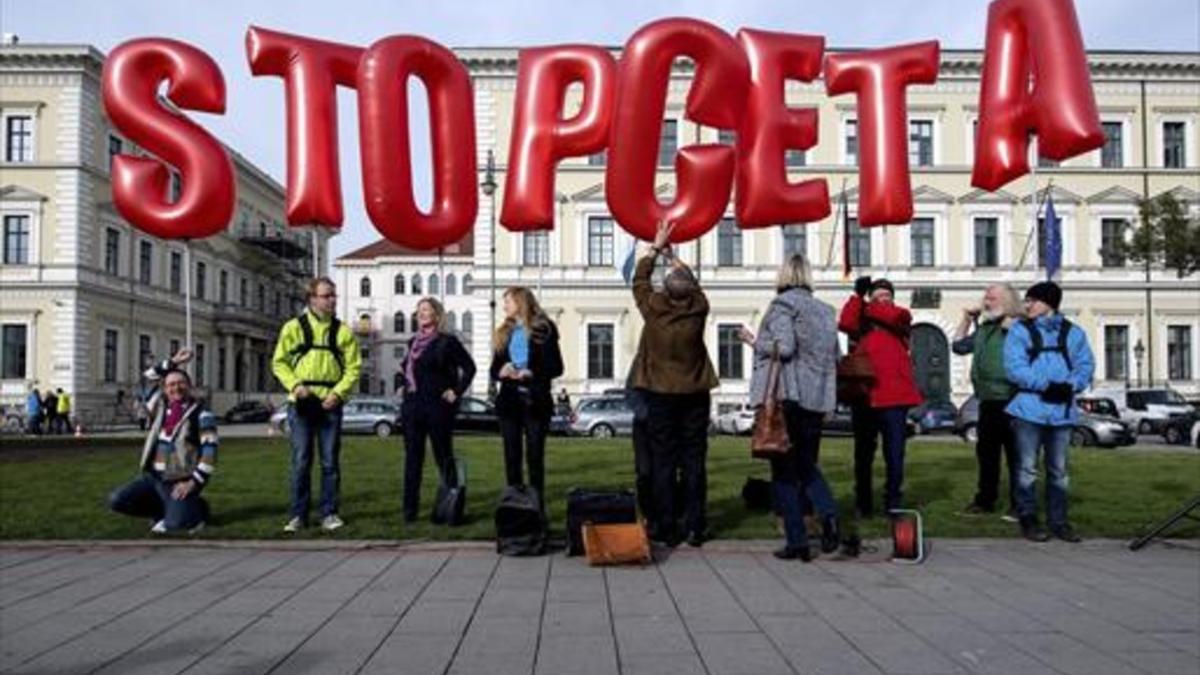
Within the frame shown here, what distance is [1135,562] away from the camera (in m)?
6.91

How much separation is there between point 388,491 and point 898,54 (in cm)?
643

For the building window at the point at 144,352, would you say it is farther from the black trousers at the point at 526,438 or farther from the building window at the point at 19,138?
the black trousers at the point at 526,438

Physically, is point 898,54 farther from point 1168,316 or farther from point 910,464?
point 1168,316

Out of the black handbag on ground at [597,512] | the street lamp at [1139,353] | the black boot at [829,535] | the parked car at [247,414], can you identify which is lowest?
the parked car at [247,414]

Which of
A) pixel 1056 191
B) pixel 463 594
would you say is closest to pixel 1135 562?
pixel 463 594

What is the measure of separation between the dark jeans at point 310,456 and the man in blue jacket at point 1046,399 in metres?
5.23

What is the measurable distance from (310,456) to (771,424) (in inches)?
145

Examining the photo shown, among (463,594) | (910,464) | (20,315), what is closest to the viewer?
(463,594)

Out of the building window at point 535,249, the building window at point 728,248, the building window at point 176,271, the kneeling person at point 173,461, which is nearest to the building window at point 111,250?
the building window at point 176,271

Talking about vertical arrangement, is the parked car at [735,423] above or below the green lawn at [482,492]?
below

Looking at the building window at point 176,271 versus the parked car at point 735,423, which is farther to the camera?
the building window at point 176,271

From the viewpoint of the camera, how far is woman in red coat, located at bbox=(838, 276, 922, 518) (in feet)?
26.6

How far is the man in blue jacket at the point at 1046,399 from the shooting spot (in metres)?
7.76

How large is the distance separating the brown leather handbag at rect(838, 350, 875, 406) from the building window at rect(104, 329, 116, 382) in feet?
162
